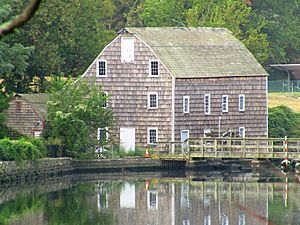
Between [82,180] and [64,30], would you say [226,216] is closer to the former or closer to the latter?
[82,180]

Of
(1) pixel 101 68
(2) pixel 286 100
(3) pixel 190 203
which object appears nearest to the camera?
(3) pixel 190 203

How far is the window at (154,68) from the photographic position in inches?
2249

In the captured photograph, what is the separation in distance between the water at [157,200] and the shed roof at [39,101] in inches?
219

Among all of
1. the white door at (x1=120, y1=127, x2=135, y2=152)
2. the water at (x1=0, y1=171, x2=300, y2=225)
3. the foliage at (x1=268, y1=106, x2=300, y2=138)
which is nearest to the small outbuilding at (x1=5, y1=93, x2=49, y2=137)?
the water at (x1=0, y1=171, x2=300, y2=225)

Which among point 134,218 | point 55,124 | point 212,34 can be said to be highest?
point 212,34

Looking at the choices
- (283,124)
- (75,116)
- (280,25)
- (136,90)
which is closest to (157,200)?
(75,116)

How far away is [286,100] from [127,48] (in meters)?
23.1

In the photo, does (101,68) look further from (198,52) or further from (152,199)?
(152,199)

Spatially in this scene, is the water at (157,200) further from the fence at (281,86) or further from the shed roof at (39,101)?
the fence at (281,86)

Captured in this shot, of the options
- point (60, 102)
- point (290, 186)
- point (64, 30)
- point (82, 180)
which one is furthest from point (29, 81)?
point (290, 186)

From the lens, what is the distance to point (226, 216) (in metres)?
40.0

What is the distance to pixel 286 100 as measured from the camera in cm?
7694

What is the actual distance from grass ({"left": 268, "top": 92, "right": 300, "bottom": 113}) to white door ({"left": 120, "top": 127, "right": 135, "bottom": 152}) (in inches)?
642

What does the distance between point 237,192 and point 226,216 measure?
26.5 feet
